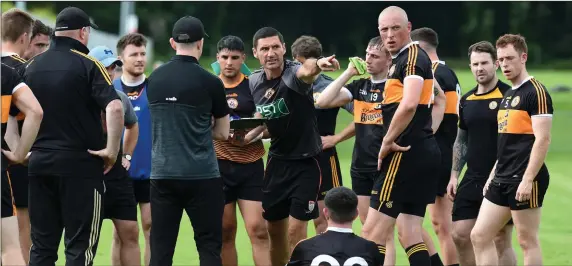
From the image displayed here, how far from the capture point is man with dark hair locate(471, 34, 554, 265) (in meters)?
8.70

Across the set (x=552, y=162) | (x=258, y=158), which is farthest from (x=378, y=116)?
(x=552, y=162)

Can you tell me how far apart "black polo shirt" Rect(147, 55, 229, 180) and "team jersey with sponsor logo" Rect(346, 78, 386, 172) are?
2.29m

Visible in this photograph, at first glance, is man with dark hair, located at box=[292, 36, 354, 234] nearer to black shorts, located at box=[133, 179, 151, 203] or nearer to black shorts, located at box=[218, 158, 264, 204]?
black shorts, located at box=[218, 158, 264, 204]

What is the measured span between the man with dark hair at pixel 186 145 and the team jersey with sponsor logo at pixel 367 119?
7.12ft

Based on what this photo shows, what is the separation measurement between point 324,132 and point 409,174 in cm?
215

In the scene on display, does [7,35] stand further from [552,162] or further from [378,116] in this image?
[552,162]

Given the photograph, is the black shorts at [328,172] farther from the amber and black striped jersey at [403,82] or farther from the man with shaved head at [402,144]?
the amber and black striped jersey at [403,82]

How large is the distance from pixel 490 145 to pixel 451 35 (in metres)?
60.8

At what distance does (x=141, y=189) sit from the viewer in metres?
9.98

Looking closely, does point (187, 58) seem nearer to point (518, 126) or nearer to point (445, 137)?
point (518, 126)

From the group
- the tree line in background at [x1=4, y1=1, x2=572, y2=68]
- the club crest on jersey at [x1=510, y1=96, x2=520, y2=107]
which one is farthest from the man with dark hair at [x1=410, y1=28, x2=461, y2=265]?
the tree line in background at [x1=4, y1=1, x2=572, y2=68]

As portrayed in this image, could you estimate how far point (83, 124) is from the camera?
8.10 metres

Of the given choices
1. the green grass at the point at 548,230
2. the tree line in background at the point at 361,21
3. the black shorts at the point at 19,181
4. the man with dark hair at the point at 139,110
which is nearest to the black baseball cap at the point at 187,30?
the man with dark hair at the point at 139,110

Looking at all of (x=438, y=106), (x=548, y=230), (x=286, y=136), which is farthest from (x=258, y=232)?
(x=548, y=230)
